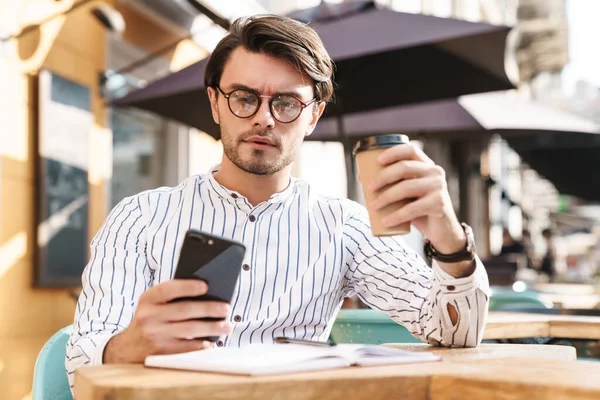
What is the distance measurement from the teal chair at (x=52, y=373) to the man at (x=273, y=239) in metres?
0.16

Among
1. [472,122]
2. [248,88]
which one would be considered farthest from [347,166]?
[248,88]

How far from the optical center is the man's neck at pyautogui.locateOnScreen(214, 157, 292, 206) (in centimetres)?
200

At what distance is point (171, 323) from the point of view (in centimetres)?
127

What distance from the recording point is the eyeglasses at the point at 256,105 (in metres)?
1.83

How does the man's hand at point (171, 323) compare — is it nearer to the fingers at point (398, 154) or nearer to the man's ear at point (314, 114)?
the fingers at point (398, 154)

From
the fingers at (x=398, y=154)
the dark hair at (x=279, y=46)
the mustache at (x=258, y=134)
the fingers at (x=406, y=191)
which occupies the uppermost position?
the dark hair at (x=279, y=46)

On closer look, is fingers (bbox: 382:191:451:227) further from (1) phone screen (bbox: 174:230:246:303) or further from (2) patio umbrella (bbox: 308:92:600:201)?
(2) patio umbrella (bbox: 308:92:600:201)

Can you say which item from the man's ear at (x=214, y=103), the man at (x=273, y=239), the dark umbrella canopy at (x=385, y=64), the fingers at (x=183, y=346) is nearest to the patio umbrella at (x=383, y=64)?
the dark umbrella canopy at (x=385, y=64)

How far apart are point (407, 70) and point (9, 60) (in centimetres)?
235

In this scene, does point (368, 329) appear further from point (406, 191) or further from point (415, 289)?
point (406, 191)

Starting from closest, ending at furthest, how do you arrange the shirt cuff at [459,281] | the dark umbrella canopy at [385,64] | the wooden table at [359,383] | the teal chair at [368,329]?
the wooden table at [359,383] < the shirt cuff at [459,281] < the teal chair at [368,329] < the dark umbrella canopy at [385,64]

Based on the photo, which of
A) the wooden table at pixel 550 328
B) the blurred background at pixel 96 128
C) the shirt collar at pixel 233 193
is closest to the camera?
the shirt collar at pixel 233 193

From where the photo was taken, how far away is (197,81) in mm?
4129

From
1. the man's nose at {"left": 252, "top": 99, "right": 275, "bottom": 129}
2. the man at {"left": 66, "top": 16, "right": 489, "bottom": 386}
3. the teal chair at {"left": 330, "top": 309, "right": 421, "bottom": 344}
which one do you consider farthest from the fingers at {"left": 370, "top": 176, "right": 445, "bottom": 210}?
the teal chair at {"left": 330, "top": 309, "right": 421, "bottom": 344}
